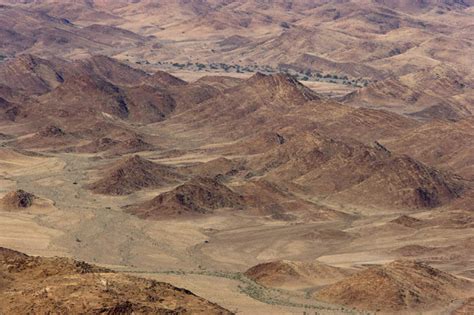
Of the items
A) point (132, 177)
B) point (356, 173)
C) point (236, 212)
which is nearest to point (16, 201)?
point (132, 177)

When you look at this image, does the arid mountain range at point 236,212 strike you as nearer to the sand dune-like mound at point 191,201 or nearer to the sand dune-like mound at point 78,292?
the sand dune-like mound at point 78,292

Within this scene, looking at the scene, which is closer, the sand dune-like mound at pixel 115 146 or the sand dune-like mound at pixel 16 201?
the sand dune-like mound at pixel 16 201

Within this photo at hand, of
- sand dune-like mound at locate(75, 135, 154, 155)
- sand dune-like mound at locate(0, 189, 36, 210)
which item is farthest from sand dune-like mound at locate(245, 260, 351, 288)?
sand dune-like mound at locate(75, 135, 154, 155)

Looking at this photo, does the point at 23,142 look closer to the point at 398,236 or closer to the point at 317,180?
the point at 317,180

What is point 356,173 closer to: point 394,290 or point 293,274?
point 293,274

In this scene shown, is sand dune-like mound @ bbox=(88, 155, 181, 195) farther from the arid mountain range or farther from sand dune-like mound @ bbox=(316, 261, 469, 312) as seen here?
sand dune-like mound @ bbox=(316, 261, 469, 312)

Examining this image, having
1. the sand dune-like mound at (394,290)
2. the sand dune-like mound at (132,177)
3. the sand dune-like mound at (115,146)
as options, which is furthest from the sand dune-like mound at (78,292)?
the sand dune-like mound at (115,146)

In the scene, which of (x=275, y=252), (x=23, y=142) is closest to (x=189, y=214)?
(x=275, y=252)
